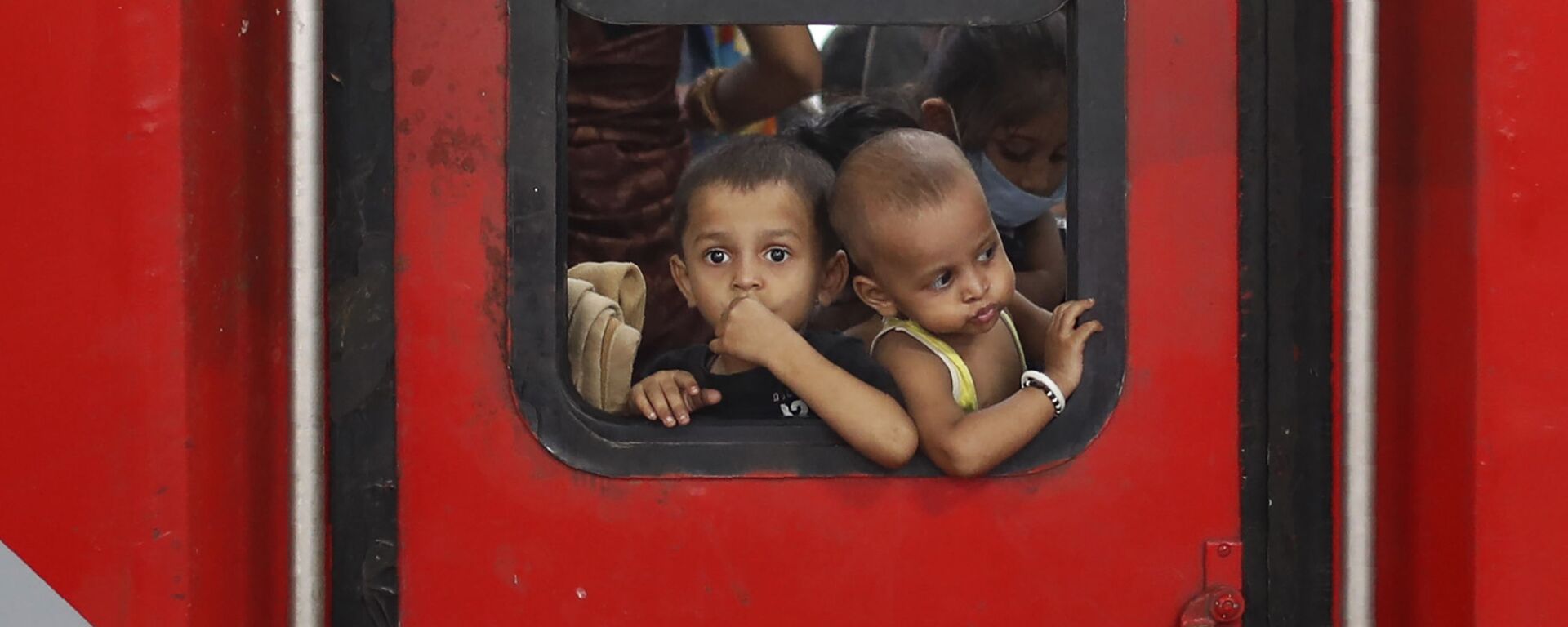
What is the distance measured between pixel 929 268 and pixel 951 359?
9cm

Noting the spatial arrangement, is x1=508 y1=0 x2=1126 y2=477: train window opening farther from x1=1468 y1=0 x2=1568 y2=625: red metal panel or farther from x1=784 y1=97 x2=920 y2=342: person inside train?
x1=1468 y1=0 x2=1568 y2=625: red metal panel

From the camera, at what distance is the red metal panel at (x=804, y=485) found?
50.6 inches

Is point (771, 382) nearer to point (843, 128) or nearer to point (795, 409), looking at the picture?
point (795, 409)

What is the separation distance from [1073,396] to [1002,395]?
0.17 meters

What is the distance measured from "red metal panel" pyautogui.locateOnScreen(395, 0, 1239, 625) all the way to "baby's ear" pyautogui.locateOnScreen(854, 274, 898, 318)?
273 mm

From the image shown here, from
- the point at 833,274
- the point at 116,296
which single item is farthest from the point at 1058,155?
the point at 116,296

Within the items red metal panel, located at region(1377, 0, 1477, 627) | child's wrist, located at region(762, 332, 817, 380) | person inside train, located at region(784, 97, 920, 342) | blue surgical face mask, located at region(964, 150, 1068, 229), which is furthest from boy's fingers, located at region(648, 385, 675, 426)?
blue surgical face mask, located at region(964, 150, 1068, 229)

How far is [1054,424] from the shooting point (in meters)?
1.33

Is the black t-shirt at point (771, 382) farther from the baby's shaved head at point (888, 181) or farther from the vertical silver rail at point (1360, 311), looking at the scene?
the vertical silver rail at point (1360, 311)

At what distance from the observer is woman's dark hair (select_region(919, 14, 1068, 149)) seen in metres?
1.91

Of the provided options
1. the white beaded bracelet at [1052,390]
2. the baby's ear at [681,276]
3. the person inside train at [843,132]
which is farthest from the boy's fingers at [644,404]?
the person inside train at [843,132]

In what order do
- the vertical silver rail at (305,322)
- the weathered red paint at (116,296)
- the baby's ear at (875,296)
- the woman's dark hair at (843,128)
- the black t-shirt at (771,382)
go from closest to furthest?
the weathered red paint at (116,296), the vertical silver rail at (305,322), the black t-shirt at (771,382), the baby's ear at (875,296), the woman's dark hair at (843,128)

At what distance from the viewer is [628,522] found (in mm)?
1296

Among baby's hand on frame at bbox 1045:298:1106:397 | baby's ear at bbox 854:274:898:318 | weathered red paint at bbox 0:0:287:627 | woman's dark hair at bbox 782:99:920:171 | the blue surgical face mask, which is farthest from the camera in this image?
the blue surgical face mask
